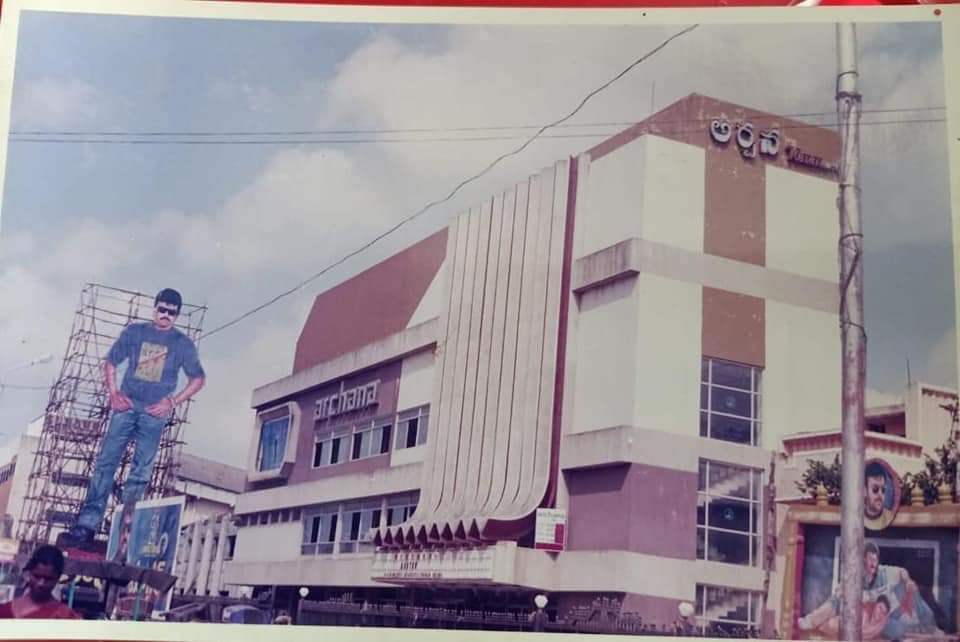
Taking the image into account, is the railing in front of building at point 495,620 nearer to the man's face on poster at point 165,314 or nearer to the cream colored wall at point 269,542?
the cream colored wall at point 269,542

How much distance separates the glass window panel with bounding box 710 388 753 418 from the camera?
3451mm

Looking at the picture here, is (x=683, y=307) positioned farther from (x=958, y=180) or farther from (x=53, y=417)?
(x=53, y=417)

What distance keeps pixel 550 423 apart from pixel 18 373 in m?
1.78

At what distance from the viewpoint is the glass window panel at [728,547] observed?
336 centimetres

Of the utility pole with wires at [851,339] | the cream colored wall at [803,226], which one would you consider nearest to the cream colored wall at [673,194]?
the cream colored wall at [803,226]

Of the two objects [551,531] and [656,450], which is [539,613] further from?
[656,450]

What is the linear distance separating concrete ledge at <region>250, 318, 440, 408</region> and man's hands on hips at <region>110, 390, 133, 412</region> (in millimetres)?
427

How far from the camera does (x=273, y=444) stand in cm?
381

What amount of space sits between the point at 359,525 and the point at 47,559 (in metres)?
1.03

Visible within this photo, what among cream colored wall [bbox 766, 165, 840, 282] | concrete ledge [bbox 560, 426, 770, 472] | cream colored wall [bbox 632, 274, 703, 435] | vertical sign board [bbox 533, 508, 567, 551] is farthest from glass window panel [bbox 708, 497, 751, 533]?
cream colored wall [bbox 766, 165, 840, 282]

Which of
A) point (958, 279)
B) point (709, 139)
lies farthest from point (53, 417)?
point (958, 279)

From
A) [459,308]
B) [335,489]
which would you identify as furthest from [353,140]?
[335,489]

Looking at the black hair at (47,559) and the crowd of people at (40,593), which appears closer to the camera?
the crowd of people at (40,593)

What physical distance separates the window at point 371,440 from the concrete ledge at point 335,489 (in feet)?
0.23
